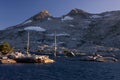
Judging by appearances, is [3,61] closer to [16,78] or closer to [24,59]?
[24,59]

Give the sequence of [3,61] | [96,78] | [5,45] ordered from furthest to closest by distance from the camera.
Answer: [5,45]
[3,61]
[96,78]

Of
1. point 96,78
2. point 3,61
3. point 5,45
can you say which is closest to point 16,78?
point 96,78

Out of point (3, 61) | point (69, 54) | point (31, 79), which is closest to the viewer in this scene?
point (31, 79)

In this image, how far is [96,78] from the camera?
66.2m

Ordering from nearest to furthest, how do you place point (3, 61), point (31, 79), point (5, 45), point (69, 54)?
point (31, 79), point (3, 61), point (5, 45), point (69, 54)

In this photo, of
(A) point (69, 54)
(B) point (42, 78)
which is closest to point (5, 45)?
(A) point (69, 54)

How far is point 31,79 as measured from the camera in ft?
204

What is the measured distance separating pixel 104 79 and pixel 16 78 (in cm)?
1766

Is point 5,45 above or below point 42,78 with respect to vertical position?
above

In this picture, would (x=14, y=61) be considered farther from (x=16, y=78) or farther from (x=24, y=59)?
(x=16, y=78)

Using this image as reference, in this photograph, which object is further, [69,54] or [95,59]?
[69,54]

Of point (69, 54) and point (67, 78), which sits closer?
point (67, 78)

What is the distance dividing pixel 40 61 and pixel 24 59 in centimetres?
532

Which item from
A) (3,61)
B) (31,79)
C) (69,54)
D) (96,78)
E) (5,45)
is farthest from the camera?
(69,54)
